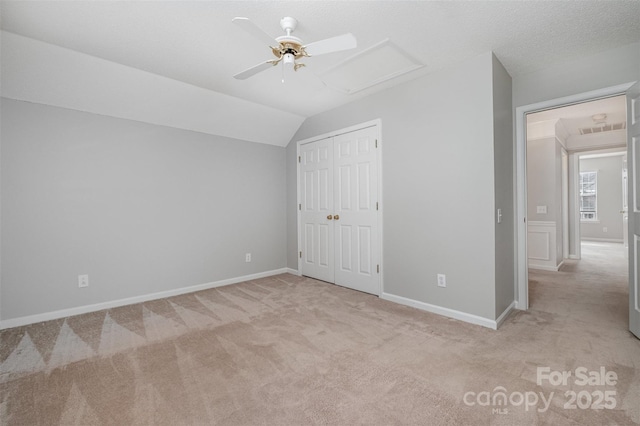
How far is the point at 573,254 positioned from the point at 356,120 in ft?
18.5

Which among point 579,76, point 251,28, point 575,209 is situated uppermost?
point 579,76

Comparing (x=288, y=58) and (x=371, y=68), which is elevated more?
(x=371, y=68)

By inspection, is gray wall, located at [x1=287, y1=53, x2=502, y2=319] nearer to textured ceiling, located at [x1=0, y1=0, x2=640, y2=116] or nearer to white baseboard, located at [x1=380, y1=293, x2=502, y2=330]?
white baseboard, located at [x1=380, y1=293, x2=502, y2=330]

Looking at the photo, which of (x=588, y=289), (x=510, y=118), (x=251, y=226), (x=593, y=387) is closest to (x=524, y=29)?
(x=510, y=118)

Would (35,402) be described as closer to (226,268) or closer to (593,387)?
(226,268)

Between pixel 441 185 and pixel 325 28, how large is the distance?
1.83 metres

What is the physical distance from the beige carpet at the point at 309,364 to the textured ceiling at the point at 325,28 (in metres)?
2.50

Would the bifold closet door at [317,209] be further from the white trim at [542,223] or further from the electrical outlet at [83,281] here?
the white trim at [542,223]

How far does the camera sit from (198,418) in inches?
59.0

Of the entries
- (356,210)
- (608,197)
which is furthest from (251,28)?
(608,197)

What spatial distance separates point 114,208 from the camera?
10.7 ft

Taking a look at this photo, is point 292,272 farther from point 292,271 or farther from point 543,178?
point 543,178

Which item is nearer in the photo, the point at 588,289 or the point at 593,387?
the point at 593,387

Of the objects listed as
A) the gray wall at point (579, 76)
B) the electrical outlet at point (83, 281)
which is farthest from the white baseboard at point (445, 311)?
the electrical outlet at point (83, 281)
